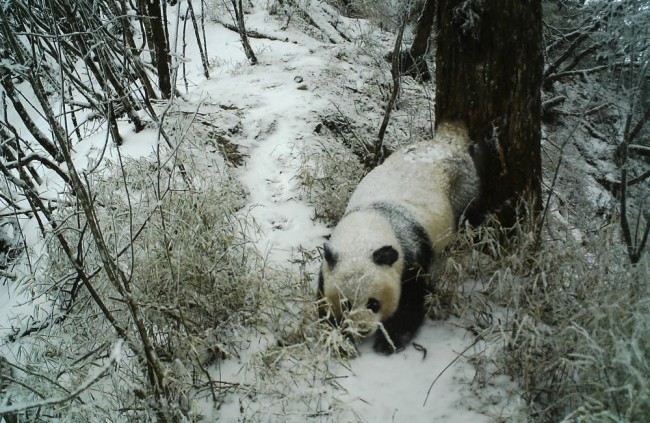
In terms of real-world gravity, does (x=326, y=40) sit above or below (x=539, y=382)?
above

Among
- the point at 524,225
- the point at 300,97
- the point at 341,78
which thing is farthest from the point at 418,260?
the point at 341,78

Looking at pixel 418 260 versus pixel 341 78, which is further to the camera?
pixel 341 78

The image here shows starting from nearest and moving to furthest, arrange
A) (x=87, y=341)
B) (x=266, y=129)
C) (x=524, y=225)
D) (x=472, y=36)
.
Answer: (x=87, y=341) → (x=524, y=225) → (x=472, y=36) → (x=266, y=129)

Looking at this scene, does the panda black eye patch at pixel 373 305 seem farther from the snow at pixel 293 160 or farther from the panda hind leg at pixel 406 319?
the snow at pixel 293 160

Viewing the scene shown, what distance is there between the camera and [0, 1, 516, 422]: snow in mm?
2432

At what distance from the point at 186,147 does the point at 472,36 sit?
2.47 metres

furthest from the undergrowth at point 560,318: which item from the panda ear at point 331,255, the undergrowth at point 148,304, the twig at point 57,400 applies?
the twig at point 57,400

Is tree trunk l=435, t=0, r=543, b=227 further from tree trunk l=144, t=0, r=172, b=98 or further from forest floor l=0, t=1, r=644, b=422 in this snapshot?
tree trunk l=144, t=0, r=172, b=98

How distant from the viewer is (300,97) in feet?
18.3

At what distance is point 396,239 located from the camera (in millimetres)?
2902

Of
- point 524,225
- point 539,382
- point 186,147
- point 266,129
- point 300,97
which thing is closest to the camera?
point 539,382

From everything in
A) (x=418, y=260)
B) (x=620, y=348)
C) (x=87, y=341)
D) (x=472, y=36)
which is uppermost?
(x=472, y=36)

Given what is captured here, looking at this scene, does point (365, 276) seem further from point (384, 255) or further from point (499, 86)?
point (499, 86)

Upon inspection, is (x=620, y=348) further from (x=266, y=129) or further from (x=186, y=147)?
(x=266, y=129)
